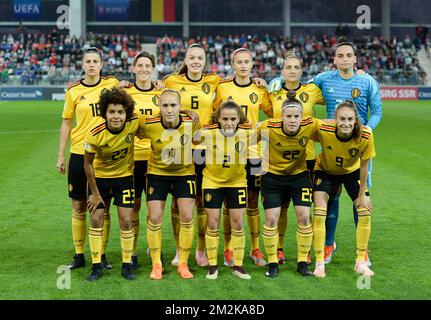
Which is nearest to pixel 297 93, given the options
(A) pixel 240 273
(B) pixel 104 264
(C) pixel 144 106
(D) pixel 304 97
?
(D) pixel 304 97

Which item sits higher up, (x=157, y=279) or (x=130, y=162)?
(x=130, y=162)

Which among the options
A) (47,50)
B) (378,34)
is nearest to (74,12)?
(47,50)

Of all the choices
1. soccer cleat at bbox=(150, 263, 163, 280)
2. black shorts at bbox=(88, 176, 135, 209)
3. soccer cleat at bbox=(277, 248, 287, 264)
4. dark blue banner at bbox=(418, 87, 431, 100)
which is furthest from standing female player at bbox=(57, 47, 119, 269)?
dark blue banner at bbox=(418, 87, 431, 100)

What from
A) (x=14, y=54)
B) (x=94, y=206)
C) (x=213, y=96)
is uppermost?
(x=14, y=54)

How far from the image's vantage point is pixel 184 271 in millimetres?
6637

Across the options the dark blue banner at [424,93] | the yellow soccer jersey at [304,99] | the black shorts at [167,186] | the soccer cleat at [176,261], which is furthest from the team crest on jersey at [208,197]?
the dark blue banner at [424,93]

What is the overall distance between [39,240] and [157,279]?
7.37 feet

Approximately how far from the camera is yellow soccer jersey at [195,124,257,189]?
669cm

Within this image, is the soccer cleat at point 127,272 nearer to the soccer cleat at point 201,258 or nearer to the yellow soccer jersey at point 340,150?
the soccer cleat at point 201,258

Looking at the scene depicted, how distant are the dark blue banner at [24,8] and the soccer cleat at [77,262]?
42800mm

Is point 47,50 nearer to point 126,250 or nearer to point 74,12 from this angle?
point 74,12

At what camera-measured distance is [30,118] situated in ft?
83.7

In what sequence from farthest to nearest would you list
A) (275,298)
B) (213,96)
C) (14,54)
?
1. (14,54)
2. (213,96)
3. (275,298)

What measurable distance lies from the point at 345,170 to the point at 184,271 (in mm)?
1904
